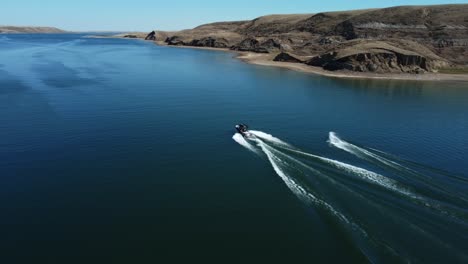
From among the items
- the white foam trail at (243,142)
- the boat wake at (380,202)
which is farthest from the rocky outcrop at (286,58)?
the boat wake at (380,202)

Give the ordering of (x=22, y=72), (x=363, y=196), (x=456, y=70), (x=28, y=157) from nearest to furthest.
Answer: (x=363, y=196) < (x=28, y=157) < (x=22, y=72) < (x=456, y=70)

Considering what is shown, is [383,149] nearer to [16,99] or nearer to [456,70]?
[16,99]

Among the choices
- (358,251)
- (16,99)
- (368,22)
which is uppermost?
(368,22)

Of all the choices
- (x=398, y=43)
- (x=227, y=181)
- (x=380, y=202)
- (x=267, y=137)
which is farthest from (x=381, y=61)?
(x=227, y=181)

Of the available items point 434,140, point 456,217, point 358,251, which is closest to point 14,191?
point 358,251

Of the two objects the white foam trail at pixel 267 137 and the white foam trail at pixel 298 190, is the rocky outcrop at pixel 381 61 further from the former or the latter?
the white foam trail at pixel 298 190

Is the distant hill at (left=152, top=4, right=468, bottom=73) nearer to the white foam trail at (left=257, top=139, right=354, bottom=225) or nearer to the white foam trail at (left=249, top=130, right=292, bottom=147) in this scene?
the white foam trail at (left=249, top=130, right=292, bottom=147)

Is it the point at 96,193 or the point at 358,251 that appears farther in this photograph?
the point at 96,193
